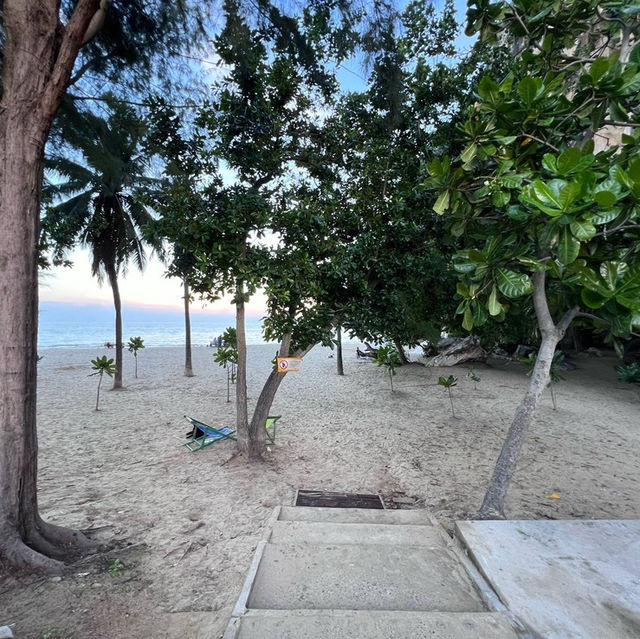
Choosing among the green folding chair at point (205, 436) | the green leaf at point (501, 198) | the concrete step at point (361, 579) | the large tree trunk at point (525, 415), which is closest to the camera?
the concrete step at point (361, 579)

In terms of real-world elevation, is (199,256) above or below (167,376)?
above

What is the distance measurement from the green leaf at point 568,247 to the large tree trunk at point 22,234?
428 cm

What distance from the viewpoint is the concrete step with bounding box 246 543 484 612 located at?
207cm

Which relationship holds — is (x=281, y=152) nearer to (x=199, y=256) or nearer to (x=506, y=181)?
(x=199, y=256)

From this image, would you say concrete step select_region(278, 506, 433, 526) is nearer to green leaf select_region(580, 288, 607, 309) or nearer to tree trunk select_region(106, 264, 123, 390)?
green leaf select_region(580, 288, 607, 309)

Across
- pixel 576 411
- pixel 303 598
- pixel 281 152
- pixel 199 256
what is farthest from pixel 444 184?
pixel 576 411

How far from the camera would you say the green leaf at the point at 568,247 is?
2.50m

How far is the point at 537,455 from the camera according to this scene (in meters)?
6.08

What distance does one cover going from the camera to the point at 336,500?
4.46 metres

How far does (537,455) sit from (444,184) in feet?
18.0

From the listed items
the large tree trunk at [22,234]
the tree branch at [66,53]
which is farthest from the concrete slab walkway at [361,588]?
the tree branch at [66,53]

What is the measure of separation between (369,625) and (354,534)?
113 cm

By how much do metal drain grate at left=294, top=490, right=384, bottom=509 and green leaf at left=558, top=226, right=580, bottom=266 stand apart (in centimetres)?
361

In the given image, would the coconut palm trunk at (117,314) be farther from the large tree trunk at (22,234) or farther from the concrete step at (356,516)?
the concrete step at (356,516)
